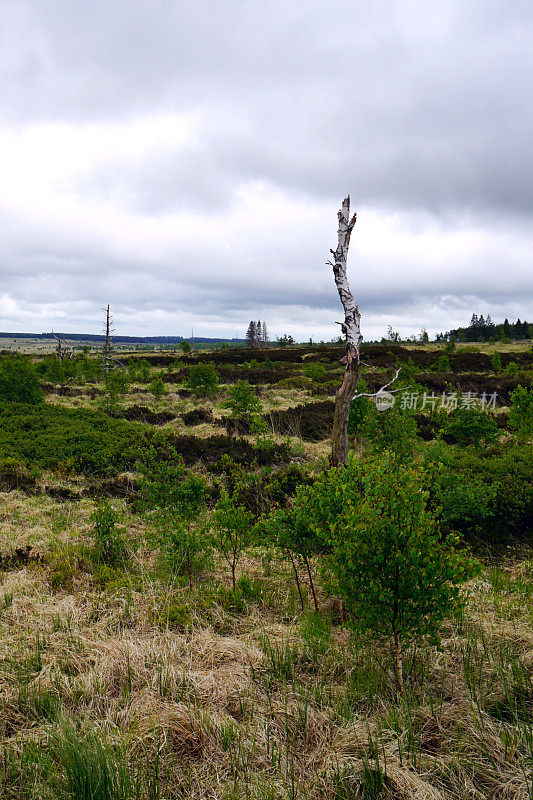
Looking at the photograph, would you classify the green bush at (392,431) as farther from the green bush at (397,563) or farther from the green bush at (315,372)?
the green bush at (315,372)

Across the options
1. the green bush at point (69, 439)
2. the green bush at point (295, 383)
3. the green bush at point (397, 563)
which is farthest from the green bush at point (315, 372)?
the green bush at point (397, 563)

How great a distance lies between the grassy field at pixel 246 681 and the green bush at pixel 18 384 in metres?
11.4

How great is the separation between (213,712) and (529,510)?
17.9ft

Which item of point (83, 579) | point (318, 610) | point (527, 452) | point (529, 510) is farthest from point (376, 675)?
point (527, 452)

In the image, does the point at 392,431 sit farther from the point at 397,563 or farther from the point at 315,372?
the point at 315,372

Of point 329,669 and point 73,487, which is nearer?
point 329,669

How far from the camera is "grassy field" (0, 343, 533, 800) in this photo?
245cm

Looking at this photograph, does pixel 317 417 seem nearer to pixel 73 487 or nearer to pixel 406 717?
pixel 73 487

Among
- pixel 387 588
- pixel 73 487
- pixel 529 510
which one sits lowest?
pixel 73 487

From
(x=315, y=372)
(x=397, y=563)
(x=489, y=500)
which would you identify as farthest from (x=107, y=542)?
(x=315, y=372)

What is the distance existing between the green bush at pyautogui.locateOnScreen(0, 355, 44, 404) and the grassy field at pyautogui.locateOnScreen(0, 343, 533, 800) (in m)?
11.4

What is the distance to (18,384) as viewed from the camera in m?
16.7

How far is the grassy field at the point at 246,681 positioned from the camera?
96.5 inches

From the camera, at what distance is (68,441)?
40.5ft
